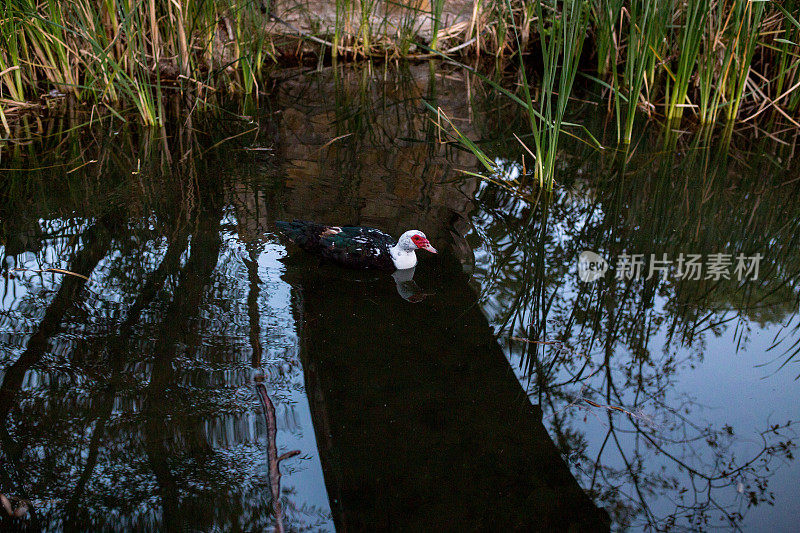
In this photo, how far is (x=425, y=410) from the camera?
2709mm

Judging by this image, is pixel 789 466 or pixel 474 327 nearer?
pixel 789 466

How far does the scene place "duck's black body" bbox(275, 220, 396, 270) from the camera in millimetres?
3760

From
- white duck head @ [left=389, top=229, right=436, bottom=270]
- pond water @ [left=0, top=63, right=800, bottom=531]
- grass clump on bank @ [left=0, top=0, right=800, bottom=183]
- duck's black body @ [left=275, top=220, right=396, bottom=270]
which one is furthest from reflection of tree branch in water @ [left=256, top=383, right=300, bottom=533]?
grass clump on bank @ [left=0, top=0, right=800, bottom=183]

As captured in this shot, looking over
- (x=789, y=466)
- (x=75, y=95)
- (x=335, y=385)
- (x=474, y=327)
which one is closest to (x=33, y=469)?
(x=335, y=385)

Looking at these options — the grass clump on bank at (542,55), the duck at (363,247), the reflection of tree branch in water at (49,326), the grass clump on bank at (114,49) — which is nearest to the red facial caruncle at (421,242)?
the duck at (363,247)

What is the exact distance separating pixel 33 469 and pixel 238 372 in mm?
818

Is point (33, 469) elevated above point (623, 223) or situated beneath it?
situated beneath

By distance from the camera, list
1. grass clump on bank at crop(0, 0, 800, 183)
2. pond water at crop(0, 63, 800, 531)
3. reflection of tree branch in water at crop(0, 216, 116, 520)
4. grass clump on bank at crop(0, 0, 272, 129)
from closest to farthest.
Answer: pond water at crop(0, 63, 800, 531)
reflection of tree branch in water at crop(0, 216, 116, 520)
grass clump on bank at crop(0, 0, 800, 183)
grass clump on bank at crop(0, 0, 272, 129)

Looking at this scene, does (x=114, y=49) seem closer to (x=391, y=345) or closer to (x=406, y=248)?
(x=406, y=248)

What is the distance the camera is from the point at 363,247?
3775mm

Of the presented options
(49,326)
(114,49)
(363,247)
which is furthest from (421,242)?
(114,49)

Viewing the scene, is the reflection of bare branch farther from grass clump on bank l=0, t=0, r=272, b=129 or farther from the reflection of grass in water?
grass clump on bank l=0, t=0, r=272, b=129

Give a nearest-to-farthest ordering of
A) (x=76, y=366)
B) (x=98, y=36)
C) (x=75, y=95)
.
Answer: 1. (x=76, y=366)
2. (x=98, y=36)
3. (x=75, y=95)

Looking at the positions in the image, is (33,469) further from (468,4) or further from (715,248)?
(468,4)
